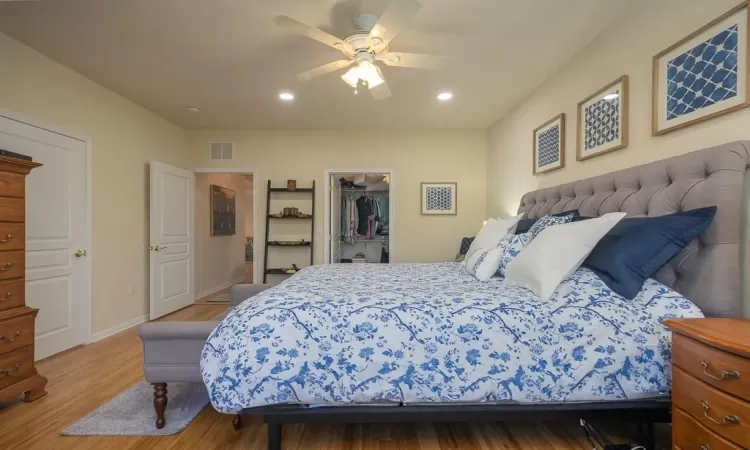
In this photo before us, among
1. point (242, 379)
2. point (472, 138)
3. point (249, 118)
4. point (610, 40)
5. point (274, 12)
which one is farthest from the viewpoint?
point (472, 138)

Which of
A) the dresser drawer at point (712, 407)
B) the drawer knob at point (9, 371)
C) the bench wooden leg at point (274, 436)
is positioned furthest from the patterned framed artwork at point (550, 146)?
the drawer knob at point (9, 371)

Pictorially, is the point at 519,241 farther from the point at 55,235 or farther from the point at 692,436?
the point at 55,235

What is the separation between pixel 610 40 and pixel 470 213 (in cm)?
280

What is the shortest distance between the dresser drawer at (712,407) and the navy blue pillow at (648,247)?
1.23 ft

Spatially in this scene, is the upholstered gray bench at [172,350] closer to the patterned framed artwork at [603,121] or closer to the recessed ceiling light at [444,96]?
the patterned framed artwork at [603,121]

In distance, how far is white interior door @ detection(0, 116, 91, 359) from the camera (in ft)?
8.75

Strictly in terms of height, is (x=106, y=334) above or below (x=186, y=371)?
below

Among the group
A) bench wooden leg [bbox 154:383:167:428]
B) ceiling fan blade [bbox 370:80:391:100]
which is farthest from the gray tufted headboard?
bench wooden leg [bbox 154:383:167:428]

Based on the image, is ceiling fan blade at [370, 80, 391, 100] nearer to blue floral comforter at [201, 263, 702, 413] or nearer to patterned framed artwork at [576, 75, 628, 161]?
patterned framed artwork at [576, 75, 628, 161]

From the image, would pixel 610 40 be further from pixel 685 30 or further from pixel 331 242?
pixel 331 242

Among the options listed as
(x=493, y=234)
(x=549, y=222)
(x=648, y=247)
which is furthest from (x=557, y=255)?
(x=493, y=234)

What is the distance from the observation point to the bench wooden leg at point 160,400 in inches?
70.7

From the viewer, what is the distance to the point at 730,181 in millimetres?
1445

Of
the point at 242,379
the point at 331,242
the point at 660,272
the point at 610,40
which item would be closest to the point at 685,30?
the point at 610,40
